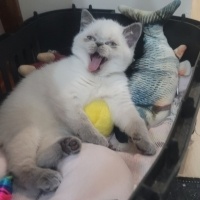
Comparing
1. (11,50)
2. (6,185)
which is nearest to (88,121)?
(6,185)

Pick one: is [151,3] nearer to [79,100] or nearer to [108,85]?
[108,85]

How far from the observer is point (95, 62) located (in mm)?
1153

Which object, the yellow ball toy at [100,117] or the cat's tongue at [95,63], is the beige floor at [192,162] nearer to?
the yellow ball toy at [100,117]

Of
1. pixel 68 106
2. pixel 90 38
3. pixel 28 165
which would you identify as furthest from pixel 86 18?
pixel 28 165

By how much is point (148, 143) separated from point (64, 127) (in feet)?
0.95

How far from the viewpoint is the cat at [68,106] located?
96 cm

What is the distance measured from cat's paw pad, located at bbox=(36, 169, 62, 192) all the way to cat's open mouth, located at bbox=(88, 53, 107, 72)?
0.41 metres

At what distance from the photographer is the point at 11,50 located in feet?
4.18

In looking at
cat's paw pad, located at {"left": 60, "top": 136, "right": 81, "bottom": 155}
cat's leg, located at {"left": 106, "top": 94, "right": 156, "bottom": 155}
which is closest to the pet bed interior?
cat's leg, located at {"left": 106, "top": 94, "right": 156, "bottom": 155}

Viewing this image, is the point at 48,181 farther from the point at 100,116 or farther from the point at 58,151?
the point at 100,116

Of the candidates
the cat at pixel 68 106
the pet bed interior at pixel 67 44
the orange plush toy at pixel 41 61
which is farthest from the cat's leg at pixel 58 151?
the orange plush toy at pixel 41 61

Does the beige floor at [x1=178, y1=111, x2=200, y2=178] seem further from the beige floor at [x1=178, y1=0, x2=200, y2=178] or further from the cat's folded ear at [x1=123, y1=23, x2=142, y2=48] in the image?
the cat's folded ear at [x1=123, y1=23, x2=142, y2=48]

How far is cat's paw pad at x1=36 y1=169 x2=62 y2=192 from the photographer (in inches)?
35.4

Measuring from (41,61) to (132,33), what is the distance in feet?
1.35
